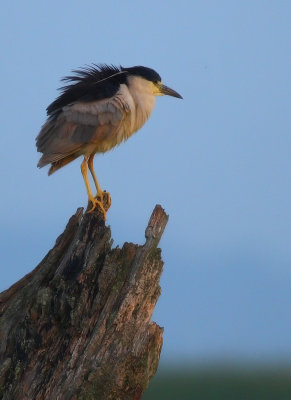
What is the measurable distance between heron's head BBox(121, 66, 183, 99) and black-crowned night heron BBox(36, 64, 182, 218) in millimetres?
138

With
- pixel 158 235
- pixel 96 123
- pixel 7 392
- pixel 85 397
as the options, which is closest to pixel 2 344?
pixel 7 392

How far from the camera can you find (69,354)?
5918 mm

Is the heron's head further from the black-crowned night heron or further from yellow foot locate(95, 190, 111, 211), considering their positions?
yellow foot locate(95, 190, 111, 211)

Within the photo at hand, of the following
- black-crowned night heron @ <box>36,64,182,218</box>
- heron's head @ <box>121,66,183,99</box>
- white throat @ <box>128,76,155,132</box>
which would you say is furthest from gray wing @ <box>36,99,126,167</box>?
heron's head @ <box>121,66,183,99</box>

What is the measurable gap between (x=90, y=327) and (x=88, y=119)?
3.82 metres

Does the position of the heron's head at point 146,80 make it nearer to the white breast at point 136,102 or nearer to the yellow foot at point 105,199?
the white breast at point 136,102

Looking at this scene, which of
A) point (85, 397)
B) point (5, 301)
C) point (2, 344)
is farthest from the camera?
point (5, 301)

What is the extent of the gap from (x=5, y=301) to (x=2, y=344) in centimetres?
66

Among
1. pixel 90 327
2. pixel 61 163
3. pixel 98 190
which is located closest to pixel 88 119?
pixel 61 163

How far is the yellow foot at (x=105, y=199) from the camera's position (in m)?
8.38

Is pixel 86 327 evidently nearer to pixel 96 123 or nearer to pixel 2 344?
pixel 2 344

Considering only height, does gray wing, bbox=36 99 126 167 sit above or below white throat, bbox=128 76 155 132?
below

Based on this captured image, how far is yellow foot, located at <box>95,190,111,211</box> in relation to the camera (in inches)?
330

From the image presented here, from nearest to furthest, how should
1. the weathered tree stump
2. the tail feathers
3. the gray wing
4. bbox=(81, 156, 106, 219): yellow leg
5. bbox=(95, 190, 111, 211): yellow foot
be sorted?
the weathered tree stump
bbox=(81, 156, 106, 219): yellow leg
bbox=(95, 190, 111, 211): yellow foot
the gray wing
the tail feathers
